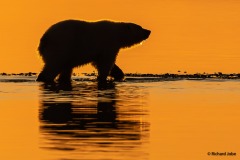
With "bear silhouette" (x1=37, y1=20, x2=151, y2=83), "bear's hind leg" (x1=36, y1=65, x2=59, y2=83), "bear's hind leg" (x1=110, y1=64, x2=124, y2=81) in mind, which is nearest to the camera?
"bear's hind leg" (x1=36, y1=65, x2=59, y2=83)

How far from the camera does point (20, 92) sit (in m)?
25.3

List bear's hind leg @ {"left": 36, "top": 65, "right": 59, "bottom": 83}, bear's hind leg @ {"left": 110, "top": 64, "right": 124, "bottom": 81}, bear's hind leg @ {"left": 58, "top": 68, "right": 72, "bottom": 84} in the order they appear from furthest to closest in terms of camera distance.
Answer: bear's hind leg @ {"left": 110, "top": 64, "right": 124, "bottom": 81}, bear's hind leg @ {"left": 58, "top": 68, "right": 72, "bottom": 84}, bear's hind leg @ {"left": 36, "top": 65, "right": 59, "bottom": 83}

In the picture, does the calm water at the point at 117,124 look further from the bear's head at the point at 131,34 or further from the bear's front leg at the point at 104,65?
the bear's head at the point at 131,34

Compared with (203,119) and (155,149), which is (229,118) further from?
(155,149)

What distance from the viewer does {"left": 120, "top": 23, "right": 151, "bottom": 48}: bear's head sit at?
3509cm

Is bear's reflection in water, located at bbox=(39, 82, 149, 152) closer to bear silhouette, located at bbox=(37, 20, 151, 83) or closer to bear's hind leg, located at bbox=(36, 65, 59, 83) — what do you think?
bear's hind leg, located at bbox=(36, 65, 59, 83)

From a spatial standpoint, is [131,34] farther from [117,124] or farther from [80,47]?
[117,124]

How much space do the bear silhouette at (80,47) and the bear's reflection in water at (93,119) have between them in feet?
16.2

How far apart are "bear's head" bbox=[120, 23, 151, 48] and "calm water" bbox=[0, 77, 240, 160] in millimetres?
8670

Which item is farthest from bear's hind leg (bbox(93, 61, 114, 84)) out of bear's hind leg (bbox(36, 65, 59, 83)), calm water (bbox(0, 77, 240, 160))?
calm water (bbox(0, 77, 240, 160))

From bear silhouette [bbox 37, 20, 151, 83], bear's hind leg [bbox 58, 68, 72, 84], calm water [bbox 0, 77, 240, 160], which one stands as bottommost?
calm water [bbox 0, 77, 240, 160]

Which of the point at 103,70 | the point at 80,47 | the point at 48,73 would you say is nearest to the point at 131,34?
the point at 103,70

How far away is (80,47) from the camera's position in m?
32.6

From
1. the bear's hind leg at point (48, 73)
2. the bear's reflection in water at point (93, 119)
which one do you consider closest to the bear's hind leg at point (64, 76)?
the bear's hind leg at point (48, 73)
